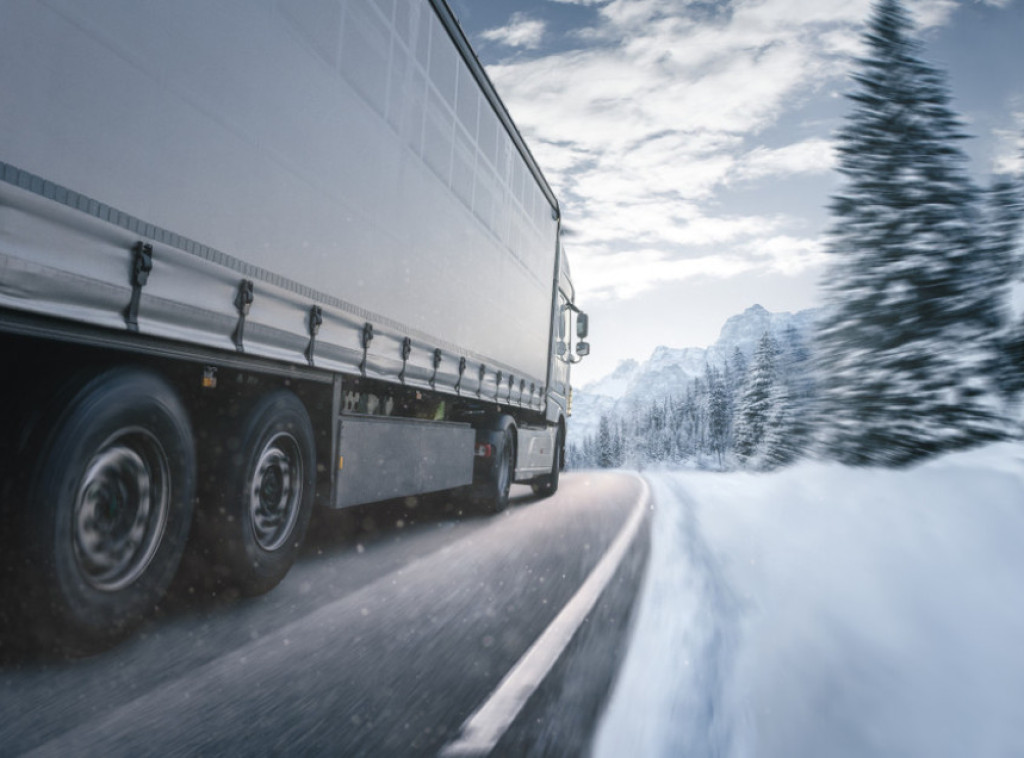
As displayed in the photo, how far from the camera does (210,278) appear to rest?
425 cm

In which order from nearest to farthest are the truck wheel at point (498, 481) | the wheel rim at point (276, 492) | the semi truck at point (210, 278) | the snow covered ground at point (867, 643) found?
the snow covered ground at point (867, 643) → the semi truck at point (210, 278) → the wheel rim at point (276, 492) → the truck wheel at point (498, 481)

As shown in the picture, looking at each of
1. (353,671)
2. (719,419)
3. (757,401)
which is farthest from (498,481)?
(719,419)

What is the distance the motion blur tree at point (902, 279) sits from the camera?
1780 centimetres

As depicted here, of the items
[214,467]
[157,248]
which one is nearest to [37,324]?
[157,248]

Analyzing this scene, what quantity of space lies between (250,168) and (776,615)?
374 cm

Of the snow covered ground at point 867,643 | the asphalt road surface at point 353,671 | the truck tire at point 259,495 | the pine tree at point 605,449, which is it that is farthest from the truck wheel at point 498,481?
the pine tree at point 605,449

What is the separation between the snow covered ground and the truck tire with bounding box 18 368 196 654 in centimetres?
238

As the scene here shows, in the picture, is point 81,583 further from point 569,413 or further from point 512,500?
point 569,413

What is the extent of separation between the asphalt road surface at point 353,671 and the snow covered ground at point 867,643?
0.35 metres

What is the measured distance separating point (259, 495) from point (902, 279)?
18.0m

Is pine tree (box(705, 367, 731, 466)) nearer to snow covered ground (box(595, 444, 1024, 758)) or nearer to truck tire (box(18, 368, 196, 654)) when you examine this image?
snow covered ground (box(595, 444, 1024, 758))

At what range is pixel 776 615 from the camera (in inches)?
149

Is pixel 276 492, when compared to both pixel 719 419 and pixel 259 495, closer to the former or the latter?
pixel 259 495

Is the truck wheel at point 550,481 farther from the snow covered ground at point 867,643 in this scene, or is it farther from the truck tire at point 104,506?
the truck tire at point 104,506
